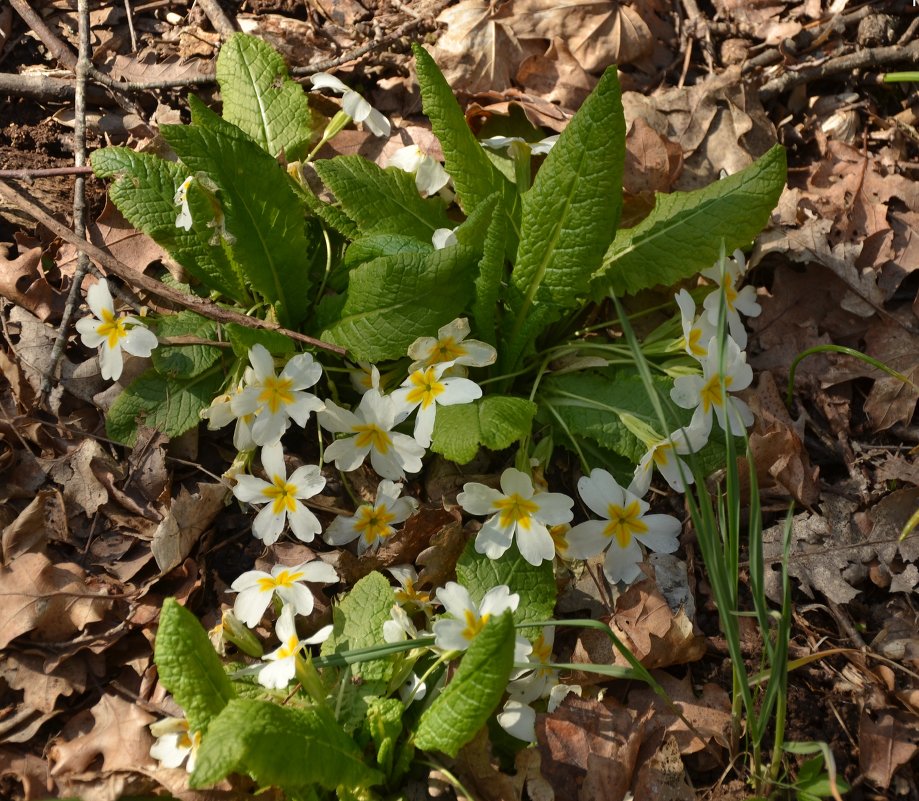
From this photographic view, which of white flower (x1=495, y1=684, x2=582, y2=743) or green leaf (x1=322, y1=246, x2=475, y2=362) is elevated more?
green leaf (x1=322, y1=246, x2=475, y2=362)

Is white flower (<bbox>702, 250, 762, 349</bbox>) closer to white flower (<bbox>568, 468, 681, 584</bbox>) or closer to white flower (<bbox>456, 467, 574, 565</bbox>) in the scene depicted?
white flower (<bbox>568, 468, 681, 584</bbox>)

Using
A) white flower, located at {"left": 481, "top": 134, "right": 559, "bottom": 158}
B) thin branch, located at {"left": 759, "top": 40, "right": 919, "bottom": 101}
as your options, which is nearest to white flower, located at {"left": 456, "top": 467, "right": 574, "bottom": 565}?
white flower, located at {"left": 481, "top": 134, "right": 559, "bottom": 158}

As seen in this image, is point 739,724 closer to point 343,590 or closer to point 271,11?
point 343,590

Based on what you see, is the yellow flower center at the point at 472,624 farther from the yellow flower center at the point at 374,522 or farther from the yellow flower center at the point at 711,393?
the yellow flower center at the point at 711,393

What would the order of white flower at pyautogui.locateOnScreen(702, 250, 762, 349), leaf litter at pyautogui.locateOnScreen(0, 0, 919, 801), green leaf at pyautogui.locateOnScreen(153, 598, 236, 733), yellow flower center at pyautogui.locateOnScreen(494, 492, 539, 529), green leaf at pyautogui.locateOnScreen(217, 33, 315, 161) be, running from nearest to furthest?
green leaf at pyautogui.locateOnScreen(153, 598, 236, 733) < leaf litter at pyautogui.locateOnScreen(0, 0, 919, 801) < yellow flower center at pyautogui.locateOnScreen(494, 492, 539, 529) < white flower at pyautogui.locateOnScreen(702, 250, 762, 349) < green leaf at pyautogui.locateOnScreen(217, 33, 315, 161)

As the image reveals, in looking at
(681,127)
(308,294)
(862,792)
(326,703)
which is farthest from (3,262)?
(862,792)

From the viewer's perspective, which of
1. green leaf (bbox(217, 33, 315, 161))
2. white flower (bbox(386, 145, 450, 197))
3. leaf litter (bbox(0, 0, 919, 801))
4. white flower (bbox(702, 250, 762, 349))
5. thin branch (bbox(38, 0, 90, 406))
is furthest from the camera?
green leaf (bbox(217, 33, 315, 161))

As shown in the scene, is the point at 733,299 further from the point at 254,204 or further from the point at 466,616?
the point at 254,204
